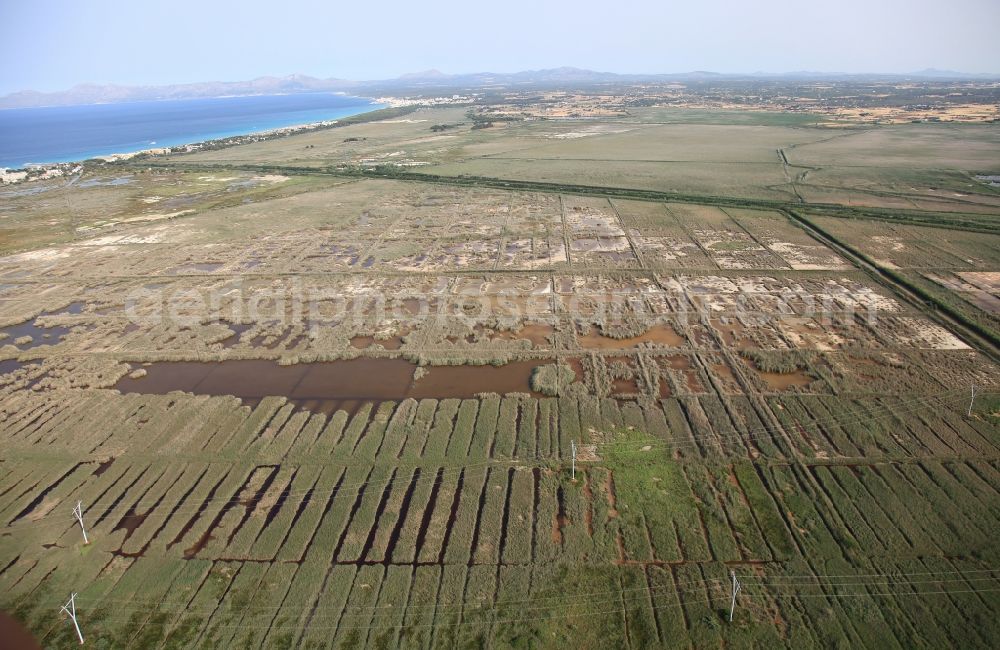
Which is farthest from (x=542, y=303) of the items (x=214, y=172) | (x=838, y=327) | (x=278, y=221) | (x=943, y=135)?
(x=943, y=135)

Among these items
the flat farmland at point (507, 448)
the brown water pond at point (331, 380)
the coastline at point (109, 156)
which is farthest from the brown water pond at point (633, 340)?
the coastline at point (109, 156)

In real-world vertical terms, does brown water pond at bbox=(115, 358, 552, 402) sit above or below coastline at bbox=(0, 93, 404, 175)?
below

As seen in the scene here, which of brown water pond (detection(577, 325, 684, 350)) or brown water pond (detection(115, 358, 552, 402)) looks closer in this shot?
brown water pond (detection(115, 358, 552, 402))

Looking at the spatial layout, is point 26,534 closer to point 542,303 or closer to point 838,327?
point 542,303

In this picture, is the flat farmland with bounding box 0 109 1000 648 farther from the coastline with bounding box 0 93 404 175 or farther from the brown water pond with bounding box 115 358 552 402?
the coastline with bounding box 0 93 404 175

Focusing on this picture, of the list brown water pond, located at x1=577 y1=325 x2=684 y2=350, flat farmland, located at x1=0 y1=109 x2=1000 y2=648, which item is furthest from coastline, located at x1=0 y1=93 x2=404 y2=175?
brown water pond, located at x1=577 y1=325 x2=684 y2=350

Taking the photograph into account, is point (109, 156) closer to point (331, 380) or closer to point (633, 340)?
point (331, 380)
